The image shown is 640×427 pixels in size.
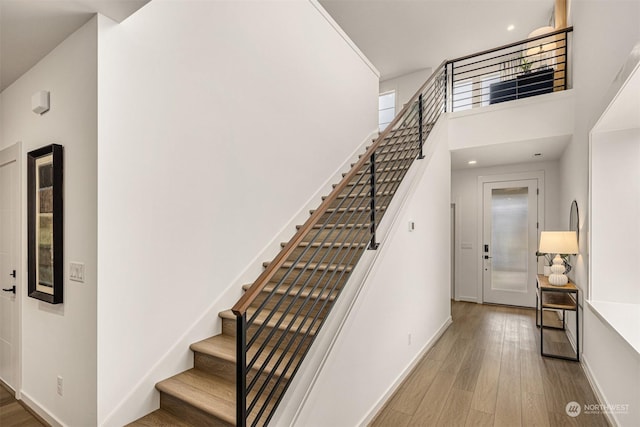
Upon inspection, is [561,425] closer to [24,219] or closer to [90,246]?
[90,246]

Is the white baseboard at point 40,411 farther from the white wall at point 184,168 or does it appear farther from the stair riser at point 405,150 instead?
the stair riser at point 405,150

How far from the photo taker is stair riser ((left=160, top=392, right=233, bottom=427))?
1908mm

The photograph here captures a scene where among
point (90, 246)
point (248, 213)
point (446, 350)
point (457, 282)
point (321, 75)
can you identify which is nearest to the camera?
point (90, 246)

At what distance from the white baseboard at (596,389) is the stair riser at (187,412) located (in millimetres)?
2590

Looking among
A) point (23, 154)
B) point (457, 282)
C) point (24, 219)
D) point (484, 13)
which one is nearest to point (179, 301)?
point (24, 219)

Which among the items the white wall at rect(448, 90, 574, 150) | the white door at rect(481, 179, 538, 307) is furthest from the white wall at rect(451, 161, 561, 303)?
the white wall at rect(448, 90, 574, 150)

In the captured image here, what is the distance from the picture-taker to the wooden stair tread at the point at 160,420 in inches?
79.7

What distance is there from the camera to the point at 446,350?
362 cm

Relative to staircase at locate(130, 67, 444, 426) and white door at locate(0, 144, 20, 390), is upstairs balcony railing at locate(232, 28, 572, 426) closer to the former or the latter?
staircase at locate(130, 67, 444, 426)

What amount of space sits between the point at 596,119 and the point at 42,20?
4064 millimetres

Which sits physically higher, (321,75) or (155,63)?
(321,75)

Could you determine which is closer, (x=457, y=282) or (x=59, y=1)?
(x=59, y=1)

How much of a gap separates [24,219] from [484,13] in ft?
21.8

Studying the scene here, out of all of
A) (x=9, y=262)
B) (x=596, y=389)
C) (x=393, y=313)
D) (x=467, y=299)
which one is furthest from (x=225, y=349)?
(x=467, y=299)
